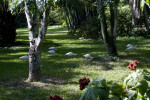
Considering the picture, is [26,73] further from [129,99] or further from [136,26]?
[136,26]

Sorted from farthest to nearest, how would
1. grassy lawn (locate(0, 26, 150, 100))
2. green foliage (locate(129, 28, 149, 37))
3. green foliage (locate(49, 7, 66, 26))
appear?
green foliage (locate(49, 7, 66, 26)) < green foliage (locate(129, 28, 149, 37)) < grassy lawn (locate(0, 26, 150, 100))

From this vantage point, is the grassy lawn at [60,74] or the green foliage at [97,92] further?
the grassy lawn at [60,74]

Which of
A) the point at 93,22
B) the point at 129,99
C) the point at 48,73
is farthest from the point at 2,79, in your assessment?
the point at 93,22

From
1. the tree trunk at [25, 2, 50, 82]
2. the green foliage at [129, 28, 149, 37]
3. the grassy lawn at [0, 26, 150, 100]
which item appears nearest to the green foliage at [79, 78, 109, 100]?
the grassy lawn at [0, 26, 150, 100]

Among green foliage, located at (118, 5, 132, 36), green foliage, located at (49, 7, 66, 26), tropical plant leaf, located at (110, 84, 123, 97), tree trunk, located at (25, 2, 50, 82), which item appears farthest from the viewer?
green foliage, located at (49, 7, 66, 26)

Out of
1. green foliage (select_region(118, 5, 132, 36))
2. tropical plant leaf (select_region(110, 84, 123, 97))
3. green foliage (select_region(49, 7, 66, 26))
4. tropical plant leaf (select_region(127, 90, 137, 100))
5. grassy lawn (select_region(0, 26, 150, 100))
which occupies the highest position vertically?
green foliage (select_region(49, 7, 66, 26))

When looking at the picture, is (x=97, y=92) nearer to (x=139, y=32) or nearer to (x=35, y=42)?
(x=35, y=42)

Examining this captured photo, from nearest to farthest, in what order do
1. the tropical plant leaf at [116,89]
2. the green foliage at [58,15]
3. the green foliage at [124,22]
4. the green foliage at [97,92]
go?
the green foliage at [97,92]
the tropical plant leaf at [116,89]
the green foliage at [124,22]
the green foliage at [58,15]

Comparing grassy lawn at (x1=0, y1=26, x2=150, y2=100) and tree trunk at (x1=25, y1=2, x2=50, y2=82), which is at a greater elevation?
tree trunk at (x1=25, y1=2, x2=50, y2=82)

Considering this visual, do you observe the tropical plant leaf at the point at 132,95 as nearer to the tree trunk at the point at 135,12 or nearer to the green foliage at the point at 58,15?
the tree trunk at the point at 135,12

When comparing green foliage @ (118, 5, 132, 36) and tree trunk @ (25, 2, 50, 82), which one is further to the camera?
green foliage @ (118, 5, 132, 36)

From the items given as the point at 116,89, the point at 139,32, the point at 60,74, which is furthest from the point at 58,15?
the point at 116,89

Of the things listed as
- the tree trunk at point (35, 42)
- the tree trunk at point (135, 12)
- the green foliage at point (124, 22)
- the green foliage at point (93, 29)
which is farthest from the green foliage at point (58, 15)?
the tree trunk at point (35, 42)

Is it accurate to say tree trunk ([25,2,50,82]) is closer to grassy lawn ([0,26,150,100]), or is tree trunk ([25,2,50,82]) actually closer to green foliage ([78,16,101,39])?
grassy lawn ([0,26,150,100])
